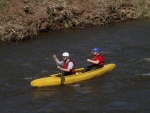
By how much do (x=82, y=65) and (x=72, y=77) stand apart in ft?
8.21

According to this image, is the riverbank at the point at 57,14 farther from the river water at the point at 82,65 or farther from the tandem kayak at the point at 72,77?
the tandem kayak at the point at 72,77

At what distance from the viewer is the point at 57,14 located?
23.8 metres

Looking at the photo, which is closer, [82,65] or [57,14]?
[82,65]

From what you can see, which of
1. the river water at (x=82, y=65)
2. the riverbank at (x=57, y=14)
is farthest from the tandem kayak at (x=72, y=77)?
the riverbank at (x=57, y=14)

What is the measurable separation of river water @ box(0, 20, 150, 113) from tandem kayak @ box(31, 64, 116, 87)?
18cm

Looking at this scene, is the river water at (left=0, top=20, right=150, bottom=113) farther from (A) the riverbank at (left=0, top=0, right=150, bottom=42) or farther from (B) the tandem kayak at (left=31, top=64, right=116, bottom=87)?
(A) the riverbank at (left=0, top=0, right=150, bottom=42)

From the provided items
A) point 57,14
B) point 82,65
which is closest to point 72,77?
point 82,65

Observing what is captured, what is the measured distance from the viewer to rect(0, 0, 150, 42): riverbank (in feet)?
72.7

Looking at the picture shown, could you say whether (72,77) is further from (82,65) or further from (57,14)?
(57,14)

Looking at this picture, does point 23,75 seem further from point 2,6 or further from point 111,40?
point 2,6

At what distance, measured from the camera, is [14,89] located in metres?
14.4

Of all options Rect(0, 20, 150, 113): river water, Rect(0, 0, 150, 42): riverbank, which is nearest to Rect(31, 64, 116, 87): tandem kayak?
Rect(0, 20, 150, 113): river water

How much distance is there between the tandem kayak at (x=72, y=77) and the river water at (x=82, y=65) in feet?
0.58

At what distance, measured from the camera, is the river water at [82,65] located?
1272cm
